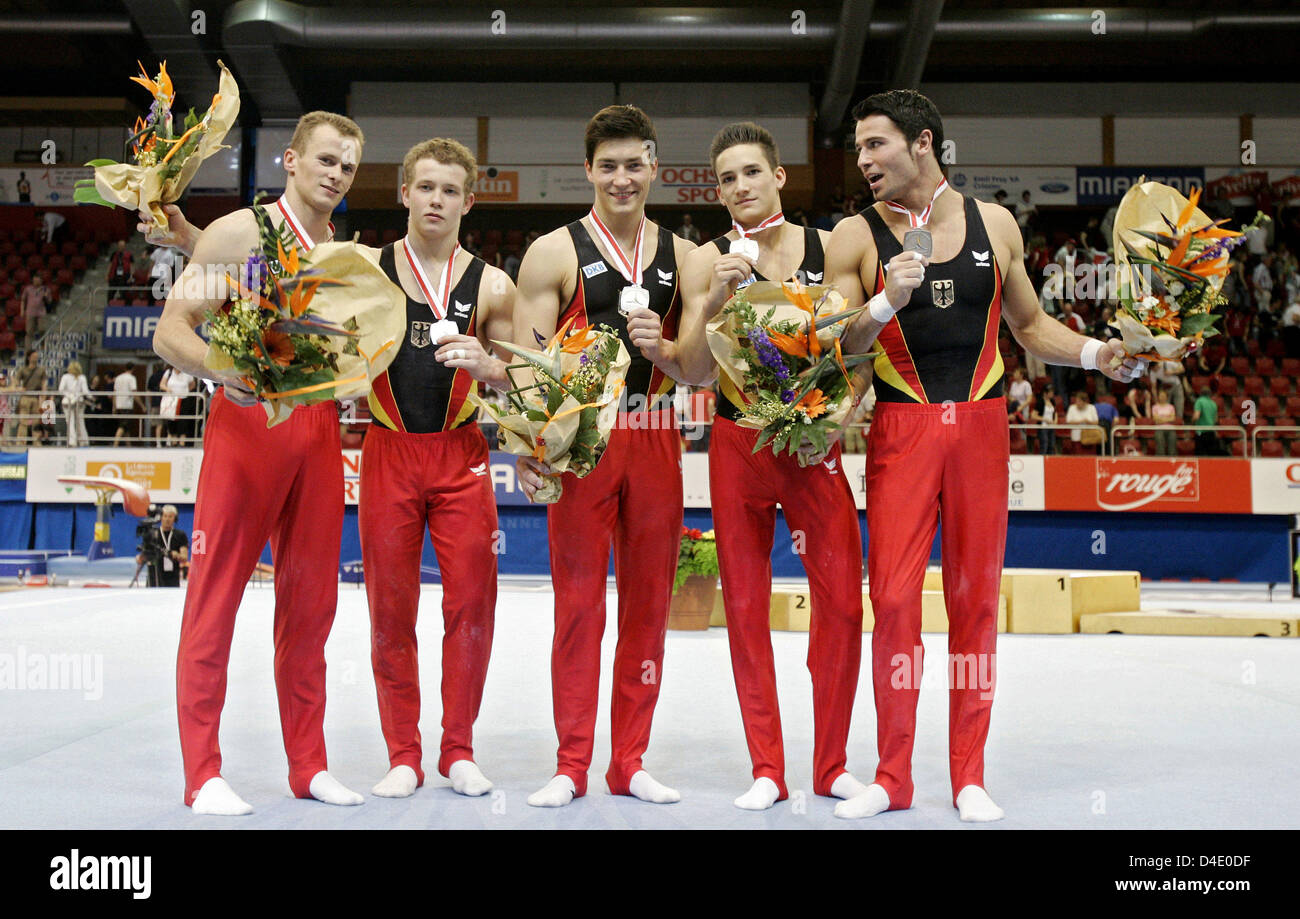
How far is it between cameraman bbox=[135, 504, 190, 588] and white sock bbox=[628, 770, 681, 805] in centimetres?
1008

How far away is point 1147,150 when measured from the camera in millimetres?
20250

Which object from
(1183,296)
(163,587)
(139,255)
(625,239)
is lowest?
(163,587)

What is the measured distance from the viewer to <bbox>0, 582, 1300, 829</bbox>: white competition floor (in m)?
3.33

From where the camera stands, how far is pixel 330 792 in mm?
3486

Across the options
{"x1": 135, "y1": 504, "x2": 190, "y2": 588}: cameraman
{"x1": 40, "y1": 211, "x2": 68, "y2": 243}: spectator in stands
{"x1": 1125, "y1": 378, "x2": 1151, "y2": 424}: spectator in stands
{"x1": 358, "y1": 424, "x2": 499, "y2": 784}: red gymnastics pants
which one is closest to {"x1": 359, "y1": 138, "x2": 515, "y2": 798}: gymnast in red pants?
{"x1": 358, "y1": 424, "x2": 499, "y2": 784}: red gymnastics pants

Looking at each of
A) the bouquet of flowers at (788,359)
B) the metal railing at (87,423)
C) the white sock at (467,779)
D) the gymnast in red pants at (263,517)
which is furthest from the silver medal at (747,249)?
the metal railing at (87,423)

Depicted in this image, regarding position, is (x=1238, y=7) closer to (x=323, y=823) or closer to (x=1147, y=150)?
(x=1147, y=150)

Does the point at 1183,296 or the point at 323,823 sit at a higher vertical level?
the point at 1183,296

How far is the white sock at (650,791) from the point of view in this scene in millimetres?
3537

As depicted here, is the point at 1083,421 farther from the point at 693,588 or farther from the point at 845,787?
the point at 845,787

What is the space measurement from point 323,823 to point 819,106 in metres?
19.9

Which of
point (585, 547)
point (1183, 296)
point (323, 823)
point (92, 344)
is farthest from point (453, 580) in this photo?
point (92, 344)

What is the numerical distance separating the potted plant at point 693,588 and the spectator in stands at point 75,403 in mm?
9990
